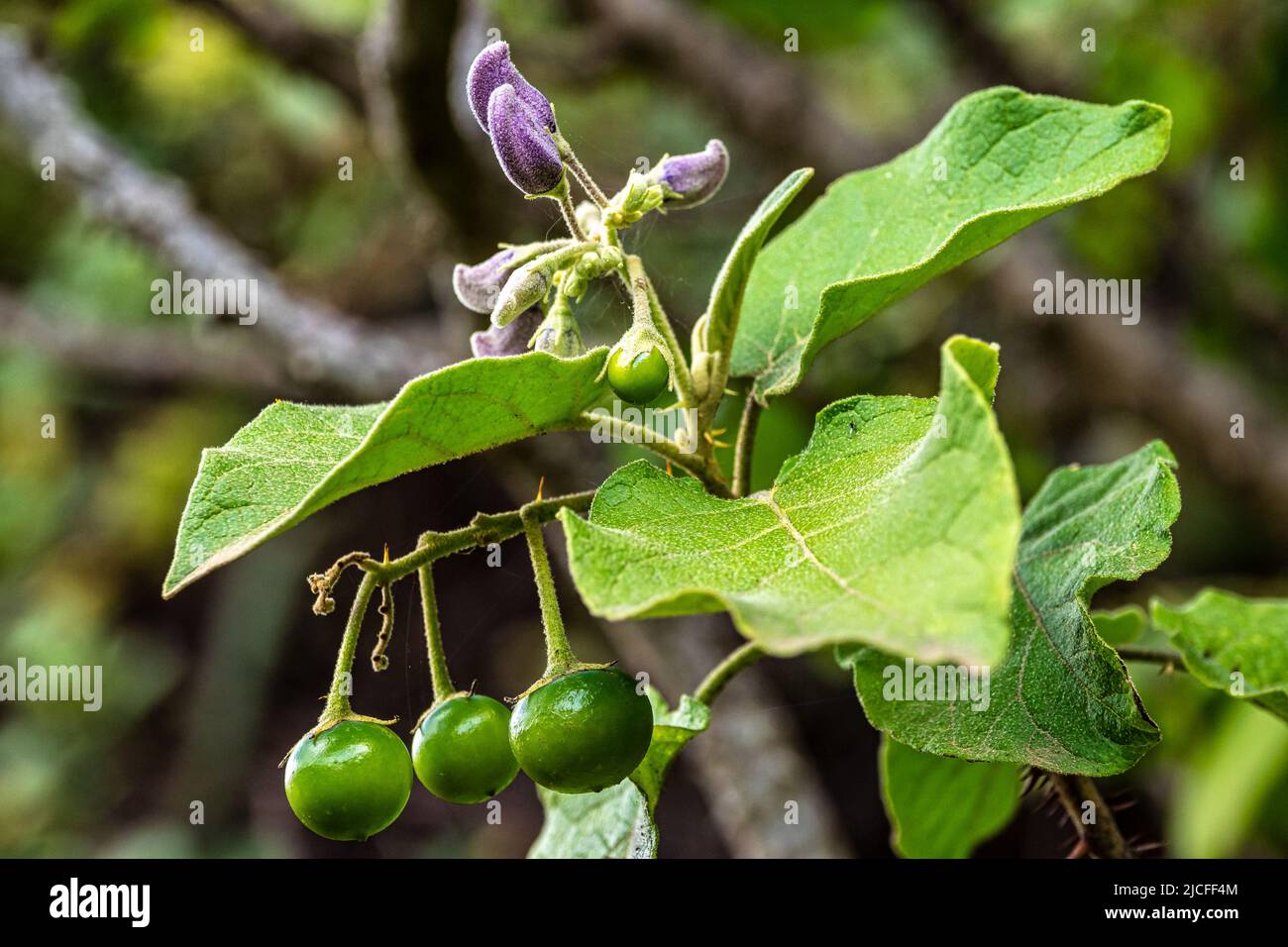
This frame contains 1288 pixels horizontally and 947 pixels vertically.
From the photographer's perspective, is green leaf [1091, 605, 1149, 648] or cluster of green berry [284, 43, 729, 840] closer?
cluster of green berry [284, 43, 729, 840]

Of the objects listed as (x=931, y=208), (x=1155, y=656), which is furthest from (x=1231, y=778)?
(x=931, y=208)

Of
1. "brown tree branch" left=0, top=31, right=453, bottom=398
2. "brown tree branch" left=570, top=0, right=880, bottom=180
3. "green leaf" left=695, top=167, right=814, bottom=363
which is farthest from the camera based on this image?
"brown tree branch" left=570, top=0, right=880, bottom=180

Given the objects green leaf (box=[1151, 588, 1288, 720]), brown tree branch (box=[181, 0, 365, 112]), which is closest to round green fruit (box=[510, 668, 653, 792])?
green leaf (box=[1151, 588, 1288, 720])

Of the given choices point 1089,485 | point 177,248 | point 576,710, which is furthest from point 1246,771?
point 177,248

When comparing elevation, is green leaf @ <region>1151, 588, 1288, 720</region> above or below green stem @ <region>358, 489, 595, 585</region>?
below

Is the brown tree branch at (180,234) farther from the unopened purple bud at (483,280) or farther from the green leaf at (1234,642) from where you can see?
the green leaf at (1234,642)

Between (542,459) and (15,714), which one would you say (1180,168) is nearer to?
(542,459)

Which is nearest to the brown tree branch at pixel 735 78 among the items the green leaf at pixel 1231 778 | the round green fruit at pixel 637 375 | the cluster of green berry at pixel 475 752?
the green leaf at pixel 1231 778

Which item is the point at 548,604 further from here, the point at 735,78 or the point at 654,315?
the point at 735,78

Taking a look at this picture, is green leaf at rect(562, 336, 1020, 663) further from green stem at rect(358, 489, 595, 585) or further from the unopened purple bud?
the unopened purple bud
